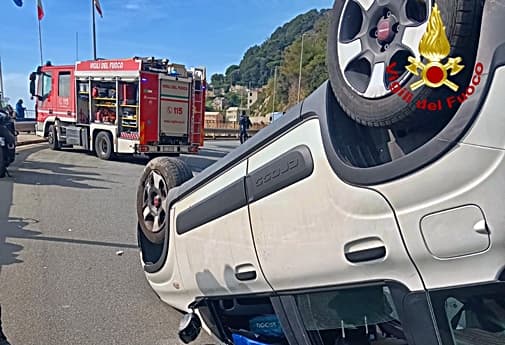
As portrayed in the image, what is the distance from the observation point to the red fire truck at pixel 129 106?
14.7 meters

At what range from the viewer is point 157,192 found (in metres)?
3.60

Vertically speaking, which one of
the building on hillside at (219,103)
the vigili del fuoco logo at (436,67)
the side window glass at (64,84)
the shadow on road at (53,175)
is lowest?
the shadow on road at (53,175)

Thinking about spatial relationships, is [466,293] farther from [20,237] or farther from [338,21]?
[20,237]

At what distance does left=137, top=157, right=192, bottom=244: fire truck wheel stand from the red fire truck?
1117 centimetres

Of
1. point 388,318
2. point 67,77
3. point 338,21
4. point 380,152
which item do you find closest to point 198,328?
point 388,318

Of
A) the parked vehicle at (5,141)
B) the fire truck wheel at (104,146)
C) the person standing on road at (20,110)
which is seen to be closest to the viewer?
the parked vehicle at (5,141)

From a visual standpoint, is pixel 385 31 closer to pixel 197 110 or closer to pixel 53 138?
pixel 197 110

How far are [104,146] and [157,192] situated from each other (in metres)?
13.1

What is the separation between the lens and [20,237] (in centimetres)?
593

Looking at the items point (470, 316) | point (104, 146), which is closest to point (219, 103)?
point (104, 146)

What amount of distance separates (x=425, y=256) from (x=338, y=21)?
95cm

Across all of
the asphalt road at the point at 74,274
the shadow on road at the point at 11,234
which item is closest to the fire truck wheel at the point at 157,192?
the asphalt road at the point at 74,274

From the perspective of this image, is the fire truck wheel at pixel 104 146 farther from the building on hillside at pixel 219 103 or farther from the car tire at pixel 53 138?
the building on hillside at pixel 219 103

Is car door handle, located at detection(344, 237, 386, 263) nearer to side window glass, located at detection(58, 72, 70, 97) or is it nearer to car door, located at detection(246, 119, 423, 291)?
car door, located at detection(246, 119, 423, 291)
